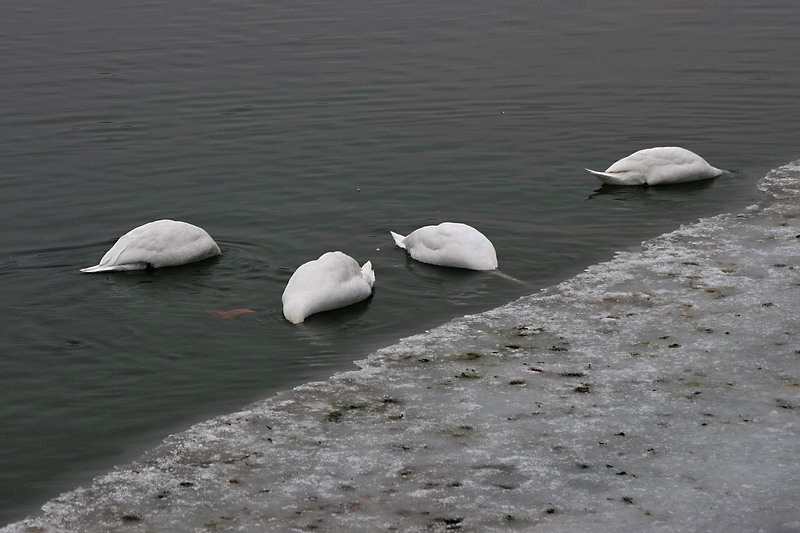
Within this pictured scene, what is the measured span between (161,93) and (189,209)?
7449 millimetres

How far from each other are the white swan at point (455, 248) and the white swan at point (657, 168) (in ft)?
10.2

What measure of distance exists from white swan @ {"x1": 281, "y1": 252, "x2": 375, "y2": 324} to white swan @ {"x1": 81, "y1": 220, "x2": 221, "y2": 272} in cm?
146

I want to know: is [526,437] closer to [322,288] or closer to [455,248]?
[322,288]

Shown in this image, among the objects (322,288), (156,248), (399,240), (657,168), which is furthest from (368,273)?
(657,168)

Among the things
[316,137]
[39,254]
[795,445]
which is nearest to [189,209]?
[39,254]

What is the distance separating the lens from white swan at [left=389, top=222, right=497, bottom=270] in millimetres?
11078

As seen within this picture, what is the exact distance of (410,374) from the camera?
855cm

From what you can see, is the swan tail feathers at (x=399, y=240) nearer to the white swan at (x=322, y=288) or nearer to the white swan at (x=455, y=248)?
the white swan at (x=455, y=248)

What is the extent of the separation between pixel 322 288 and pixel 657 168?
5401 millimetres

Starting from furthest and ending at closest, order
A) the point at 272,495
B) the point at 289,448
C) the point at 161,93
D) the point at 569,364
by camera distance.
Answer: the point at 161,93, the point at 569,364, the point at 289,448, the point at 272,495

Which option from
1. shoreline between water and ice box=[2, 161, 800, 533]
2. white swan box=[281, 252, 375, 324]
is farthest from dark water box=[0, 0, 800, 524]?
shoreline between water and ice box=[2, 161, 800, 533]

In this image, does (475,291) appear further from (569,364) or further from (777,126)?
(777,126)

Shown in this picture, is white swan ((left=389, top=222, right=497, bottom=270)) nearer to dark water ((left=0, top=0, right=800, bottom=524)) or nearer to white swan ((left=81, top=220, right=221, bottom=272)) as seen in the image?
dark water ((left=0, top=0, right=800, bottom=524))

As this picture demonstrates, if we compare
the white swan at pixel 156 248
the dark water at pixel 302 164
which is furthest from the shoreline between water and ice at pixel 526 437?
the white swan at pixel 156 248
